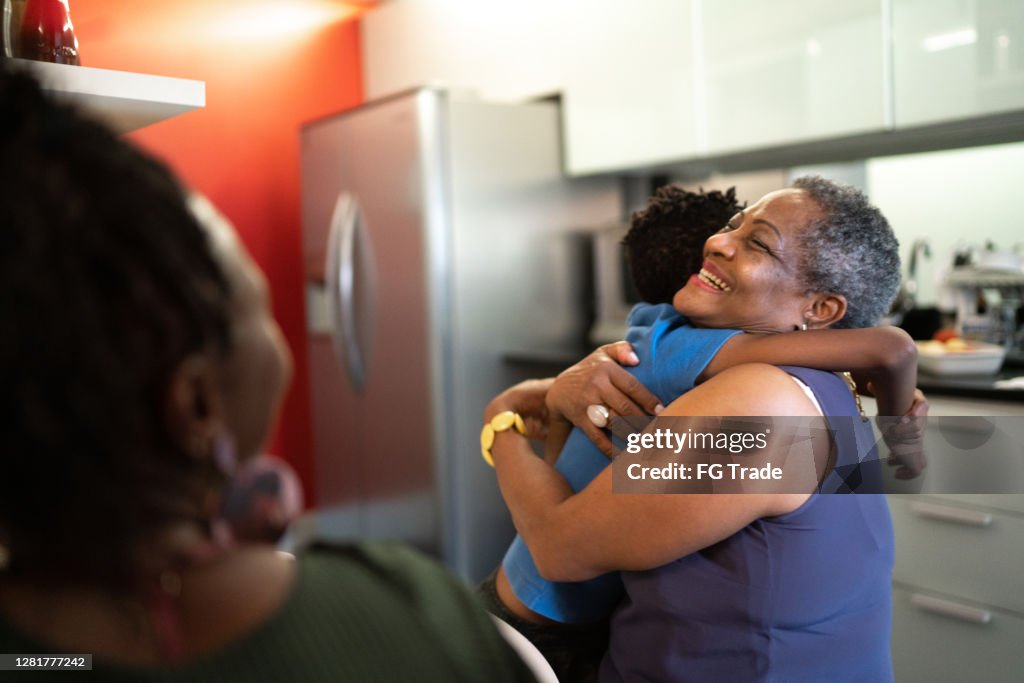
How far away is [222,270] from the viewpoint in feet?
1.77

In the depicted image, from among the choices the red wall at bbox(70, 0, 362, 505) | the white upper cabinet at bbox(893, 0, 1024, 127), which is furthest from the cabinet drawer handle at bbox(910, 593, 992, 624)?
the red wall at bbox(70, 0, 362, 505)

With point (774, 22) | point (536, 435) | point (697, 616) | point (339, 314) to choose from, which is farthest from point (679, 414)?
point (339, 314)

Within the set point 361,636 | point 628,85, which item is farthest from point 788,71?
point 361,636

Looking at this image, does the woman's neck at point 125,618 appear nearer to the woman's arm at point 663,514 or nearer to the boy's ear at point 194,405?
the boy's ear at point 194,405

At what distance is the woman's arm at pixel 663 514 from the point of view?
994 mm

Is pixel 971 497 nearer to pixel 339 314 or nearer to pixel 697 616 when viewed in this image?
pixel 697 616

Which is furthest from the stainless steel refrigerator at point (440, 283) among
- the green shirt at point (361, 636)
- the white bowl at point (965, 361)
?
the green shirt at point (361, 636)

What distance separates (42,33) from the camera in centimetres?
109

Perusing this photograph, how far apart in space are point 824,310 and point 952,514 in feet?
3.81

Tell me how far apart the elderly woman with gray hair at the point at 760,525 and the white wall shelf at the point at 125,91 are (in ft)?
2.01

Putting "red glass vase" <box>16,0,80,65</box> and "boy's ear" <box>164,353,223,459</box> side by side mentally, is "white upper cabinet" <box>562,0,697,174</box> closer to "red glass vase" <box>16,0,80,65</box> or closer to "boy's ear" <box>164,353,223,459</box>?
"red glass vase" <box>16,0,80,65</box>

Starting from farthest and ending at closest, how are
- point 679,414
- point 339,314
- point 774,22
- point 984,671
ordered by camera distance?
point 339,314
point 774,22
point 984,671
point 679,414

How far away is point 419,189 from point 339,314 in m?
0.58

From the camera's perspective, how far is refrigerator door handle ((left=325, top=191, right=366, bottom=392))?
3320 millimetres
